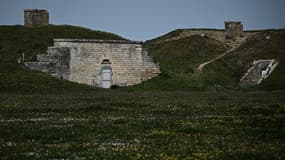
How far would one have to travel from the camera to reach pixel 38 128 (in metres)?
22.3

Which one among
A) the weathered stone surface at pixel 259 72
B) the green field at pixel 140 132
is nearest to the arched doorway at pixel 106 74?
the weathered stone surface at pixel 259 72

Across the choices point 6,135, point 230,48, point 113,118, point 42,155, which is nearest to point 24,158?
point 42,155

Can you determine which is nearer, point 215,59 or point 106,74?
point 106,74

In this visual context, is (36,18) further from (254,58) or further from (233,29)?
(233,29)

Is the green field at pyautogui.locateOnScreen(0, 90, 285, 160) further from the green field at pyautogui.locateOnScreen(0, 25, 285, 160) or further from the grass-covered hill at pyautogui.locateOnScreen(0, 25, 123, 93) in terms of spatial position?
the grass-covered hill at pyautogui.locateOnScreen(0, 25, 123, 93)

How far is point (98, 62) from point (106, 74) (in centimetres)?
146

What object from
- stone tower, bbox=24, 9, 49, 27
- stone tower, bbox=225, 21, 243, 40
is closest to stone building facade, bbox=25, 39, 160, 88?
stone tower, bbox=24, 9, 49, 27

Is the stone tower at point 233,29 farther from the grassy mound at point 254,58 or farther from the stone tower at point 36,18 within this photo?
the stone tower at point 36,18

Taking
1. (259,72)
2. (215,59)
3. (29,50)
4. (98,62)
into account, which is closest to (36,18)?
(29,50)

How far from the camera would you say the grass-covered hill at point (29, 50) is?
49.4 meters

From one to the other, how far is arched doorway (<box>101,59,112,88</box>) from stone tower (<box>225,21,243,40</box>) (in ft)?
79.9

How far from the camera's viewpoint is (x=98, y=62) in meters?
63.2

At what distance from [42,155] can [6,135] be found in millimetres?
4490

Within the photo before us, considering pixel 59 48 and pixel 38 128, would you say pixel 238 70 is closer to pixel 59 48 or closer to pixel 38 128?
pixel 59 48
